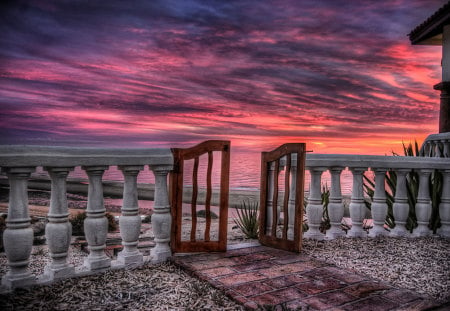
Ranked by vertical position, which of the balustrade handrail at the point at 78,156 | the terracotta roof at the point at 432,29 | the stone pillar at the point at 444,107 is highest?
the terracotta roof at the point at 432,29

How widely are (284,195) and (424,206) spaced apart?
2301 mm

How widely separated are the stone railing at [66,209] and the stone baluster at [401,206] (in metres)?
3.21

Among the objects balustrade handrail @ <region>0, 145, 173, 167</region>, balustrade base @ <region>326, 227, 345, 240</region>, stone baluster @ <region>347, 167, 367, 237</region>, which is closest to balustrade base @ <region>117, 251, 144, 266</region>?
balustrade handrail @ <region>0, 145, 173, 167</region>

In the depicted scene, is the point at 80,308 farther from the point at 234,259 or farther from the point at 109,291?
the point at 234,259

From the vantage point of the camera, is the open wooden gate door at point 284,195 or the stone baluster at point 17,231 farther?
the open wooden gate door at point 284,195

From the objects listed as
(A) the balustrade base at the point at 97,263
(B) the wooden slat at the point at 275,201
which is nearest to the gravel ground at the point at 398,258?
(B) the wooden slat at the point at 275,201

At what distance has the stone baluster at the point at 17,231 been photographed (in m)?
2.87

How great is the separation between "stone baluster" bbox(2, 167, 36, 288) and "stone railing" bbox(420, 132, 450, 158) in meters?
5.87

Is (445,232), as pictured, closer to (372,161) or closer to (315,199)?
(372,161)

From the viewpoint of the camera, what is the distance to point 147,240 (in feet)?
20.4

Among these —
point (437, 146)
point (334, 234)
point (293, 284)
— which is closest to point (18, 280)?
point (293, 284)

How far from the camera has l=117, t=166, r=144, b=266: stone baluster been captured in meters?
3.50

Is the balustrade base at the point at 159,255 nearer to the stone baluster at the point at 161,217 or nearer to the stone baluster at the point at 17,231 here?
the stone baluster at the point at 161,217

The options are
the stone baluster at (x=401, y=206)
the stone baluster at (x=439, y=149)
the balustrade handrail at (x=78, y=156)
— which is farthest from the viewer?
the stone baluster at (x=439, y=149)
